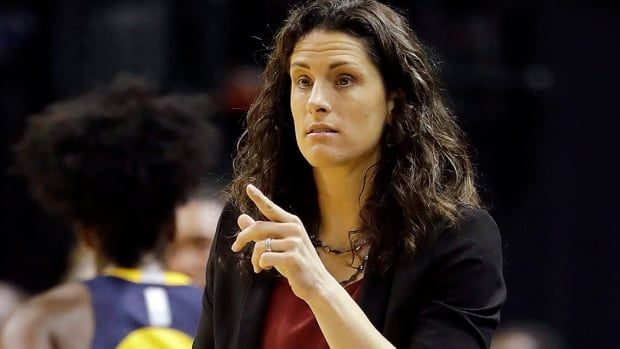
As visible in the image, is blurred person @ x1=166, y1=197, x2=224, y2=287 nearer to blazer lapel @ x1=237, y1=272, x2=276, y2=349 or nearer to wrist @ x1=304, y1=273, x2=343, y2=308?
blazer lapel @ x1=237, y1=272, x2=276, y2=349

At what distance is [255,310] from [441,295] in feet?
1.26

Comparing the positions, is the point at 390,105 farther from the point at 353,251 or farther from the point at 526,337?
the point at 526,337

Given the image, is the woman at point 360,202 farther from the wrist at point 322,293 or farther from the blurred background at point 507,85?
the blurred background at point 507,85

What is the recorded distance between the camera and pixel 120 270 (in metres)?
4.13

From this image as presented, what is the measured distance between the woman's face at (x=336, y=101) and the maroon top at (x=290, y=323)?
0.89 ft

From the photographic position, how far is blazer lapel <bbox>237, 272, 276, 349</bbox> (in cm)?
275

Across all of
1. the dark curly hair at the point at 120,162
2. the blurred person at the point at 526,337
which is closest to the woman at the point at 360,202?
the dark curly hair at the point at 120,162

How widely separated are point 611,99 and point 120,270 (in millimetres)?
3692

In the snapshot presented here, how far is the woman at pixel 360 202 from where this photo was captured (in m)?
2.66

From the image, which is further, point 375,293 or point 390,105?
point 390,105

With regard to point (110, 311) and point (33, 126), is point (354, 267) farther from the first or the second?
point (33, 126)

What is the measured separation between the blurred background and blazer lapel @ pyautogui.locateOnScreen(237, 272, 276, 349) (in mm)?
4174

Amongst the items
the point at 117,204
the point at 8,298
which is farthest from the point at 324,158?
the point at 8,298

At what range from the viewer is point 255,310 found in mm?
2775
